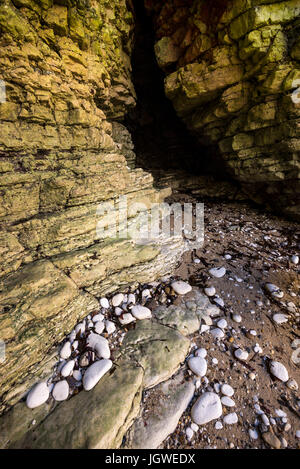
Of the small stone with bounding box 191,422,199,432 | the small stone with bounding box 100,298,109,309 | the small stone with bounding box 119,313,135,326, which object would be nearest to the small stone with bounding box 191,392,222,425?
the small stone with bounding box 191,422,199,432

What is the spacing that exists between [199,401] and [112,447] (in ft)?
3.20

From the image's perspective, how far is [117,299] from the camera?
2992 mm

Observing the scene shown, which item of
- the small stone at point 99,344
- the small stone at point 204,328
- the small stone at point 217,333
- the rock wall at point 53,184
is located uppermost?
the rock wall at point 53,184

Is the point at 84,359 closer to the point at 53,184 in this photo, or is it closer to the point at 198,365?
the point at 198,365

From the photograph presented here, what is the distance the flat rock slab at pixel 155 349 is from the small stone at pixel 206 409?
0.39 metres

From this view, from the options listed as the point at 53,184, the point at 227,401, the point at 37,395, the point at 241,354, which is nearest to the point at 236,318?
the point at 241,354

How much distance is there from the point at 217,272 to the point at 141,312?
1820 millimetres

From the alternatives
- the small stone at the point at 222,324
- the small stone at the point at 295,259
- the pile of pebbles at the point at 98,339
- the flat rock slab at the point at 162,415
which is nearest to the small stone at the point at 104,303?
→ the pile of pebbles at the point at 98,339

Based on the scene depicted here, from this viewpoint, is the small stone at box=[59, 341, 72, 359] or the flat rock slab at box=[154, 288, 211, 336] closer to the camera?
the small stone at box=[59, 341, 72, 359]

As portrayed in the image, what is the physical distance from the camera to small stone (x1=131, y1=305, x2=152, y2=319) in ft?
9.10

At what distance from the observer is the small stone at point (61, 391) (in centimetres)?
195

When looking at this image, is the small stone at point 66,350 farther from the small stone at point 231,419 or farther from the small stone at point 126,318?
the small stone at point 231,419

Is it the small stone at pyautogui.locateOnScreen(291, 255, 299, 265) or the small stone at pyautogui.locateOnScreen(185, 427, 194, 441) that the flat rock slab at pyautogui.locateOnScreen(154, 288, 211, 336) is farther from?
the small stone at pyautogui.locateOnScreen(291, 255, 299, 265)

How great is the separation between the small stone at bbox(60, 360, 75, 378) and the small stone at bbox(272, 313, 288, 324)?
9.99 ft
